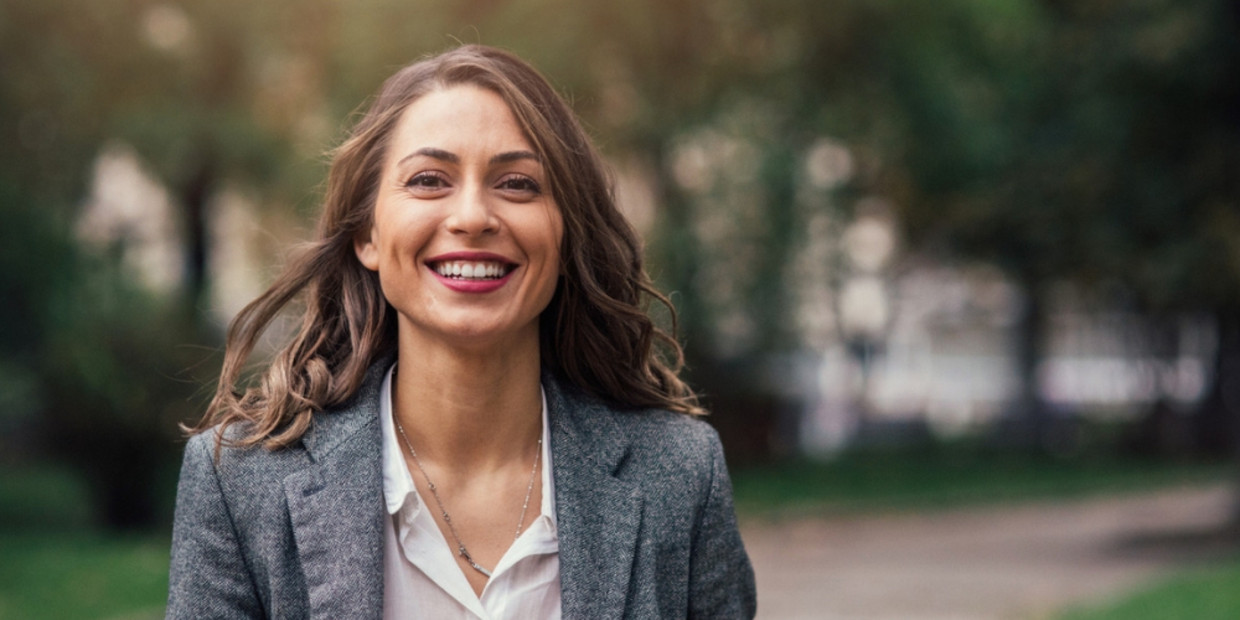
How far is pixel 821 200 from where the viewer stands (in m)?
18.5

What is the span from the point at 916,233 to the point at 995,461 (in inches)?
180

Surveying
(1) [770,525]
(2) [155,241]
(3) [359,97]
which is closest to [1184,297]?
(1) [770,525]

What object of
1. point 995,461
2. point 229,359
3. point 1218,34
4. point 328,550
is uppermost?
point 1218,34

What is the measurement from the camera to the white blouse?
2527 millimetres

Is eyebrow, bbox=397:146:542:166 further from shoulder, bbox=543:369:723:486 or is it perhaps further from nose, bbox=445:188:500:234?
shoulder, bbox=543:369:723:486

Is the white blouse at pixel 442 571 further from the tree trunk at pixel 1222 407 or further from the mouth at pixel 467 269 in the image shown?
the tree trunk at pixel 1222 407

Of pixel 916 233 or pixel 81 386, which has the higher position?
pixel 916 233

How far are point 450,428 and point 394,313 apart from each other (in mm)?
338

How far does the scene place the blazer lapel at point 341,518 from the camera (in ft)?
7.94

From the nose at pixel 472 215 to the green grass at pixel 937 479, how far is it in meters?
13.3

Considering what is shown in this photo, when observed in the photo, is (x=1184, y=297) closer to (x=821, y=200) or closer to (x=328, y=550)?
(x=821, y=200)

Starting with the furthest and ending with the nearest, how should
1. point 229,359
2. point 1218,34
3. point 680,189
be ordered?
point 680,189
point 1218,34
point 229,359

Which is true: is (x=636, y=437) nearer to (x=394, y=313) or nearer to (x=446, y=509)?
(x=446, y=509)

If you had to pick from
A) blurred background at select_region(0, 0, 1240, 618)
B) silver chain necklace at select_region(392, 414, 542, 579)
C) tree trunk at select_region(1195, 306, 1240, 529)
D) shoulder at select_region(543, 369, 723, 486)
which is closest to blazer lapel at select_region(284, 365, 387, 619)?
silver chain necklace at select_region(392, 414, 542, 579)
